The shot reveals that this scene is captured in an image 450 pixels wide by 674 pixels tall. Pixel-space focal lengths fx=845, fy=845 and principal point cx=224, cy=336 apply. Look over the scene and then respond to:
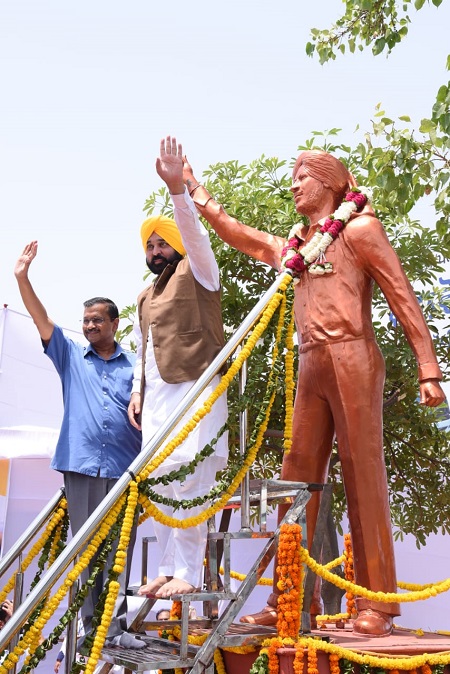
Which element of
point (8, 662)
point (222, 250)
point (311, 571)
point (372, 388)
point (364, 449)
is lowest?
point (8, 662)

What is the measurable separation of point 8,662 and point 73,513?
1015 millimetres

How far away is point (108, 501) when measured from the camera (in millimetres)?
3469

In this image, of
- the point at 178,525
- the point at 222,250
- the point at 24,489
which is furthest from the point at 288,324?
the point at 24,489

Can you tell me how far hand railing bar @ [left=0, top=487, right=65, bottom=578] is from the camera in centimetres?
414

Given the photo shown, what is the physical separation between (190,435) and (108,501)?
0.79 meters

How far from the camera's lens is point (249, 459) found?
3988mm

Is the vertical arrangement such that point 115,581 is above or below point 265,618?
above

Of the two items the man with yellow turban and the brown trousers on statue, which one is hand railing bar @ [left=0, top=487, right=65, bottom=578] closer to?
the man with yellow turban

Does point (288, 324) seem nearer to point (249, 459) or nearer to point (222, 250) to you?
point (249, 459)

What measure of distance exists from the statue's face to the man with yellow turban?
722mm

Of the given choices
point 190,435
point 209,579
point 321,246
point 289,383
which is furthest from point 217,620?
point 321,246

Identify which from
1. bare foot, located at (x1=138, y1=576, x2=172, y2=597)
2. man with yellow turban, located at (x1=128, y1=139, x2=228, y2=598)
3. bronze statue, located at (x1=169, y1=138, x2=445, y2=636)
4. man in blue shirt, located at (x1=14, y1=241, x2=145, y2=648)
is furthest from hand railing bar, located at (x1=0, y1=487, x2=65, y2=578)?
bronze statue, located at (x1=169, y1=138, x2=445, y2=636)

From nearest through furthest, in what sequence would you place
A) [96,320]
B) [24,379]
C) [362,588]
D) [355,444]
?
[362,588] < [355,444] < [96,320] < [24,379]

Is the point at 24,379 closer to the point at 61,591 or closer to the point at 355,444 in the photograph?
the point at 355,444
